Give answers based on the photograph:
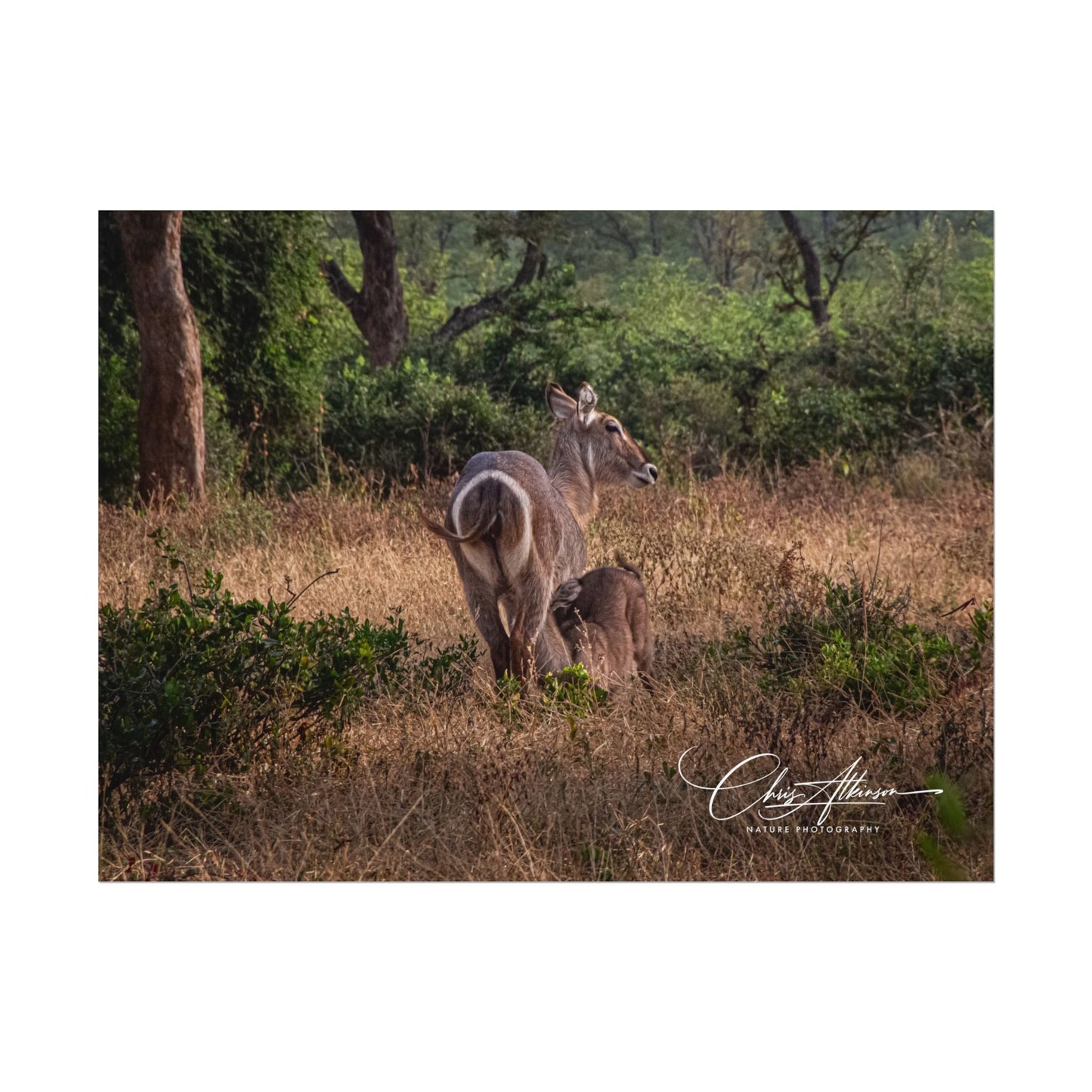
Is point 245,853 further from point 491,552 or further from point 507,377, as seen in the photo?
point 507,377

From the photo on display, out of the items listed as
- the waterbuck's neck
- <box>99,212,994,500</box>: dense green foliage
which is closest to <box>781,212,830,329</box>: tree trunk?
<box>99,212,994,500</box>: dense green foliage

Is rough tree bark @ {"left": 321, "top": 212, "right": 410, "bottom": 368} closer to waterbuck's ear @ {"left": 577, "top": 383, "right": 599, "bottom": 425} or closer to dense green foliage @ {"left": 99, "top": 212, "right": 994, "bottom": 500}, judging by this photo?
dense green foliage @ {"left": 99, "top": 212, "right": 994, "bottom": 500}

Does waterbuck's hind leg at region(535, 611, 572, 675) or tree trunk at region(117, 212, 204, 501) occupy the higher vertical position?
tree trunk at region(117, 212, 204, 501)

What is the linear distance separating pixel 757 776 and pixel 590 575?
1646mm

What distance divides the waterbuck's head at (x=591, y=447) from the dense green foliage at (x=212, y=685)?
6.41 ft

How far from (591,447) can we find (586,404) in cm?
26

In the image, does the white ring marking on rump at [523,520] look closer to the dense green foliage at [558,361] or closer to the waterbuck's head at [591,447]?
the waterbuck's head at [591,447]

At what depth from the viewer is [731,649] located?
241 inches

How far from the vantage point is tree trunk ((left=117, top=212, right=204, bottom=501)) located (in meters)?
7.38

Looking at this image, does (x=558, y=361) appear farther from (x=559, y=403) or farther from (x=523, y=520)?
(x=523, y=520)

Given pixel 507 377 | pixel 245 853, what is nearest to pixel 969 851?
pixel 245 853

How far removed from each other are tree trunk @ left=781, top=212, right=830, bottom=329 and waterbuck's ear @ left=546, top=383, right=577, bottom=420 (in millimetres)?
1480

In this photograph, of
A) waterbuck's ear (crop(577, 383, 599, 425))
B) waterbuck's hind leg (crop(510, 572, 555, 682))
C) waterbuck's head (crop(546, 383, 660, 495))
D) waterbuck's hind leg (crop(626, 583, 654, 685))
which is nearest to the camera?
waterbuck's hind leg (crop(510, 572, 555, 682))

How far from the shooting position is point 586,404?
22.7ft
